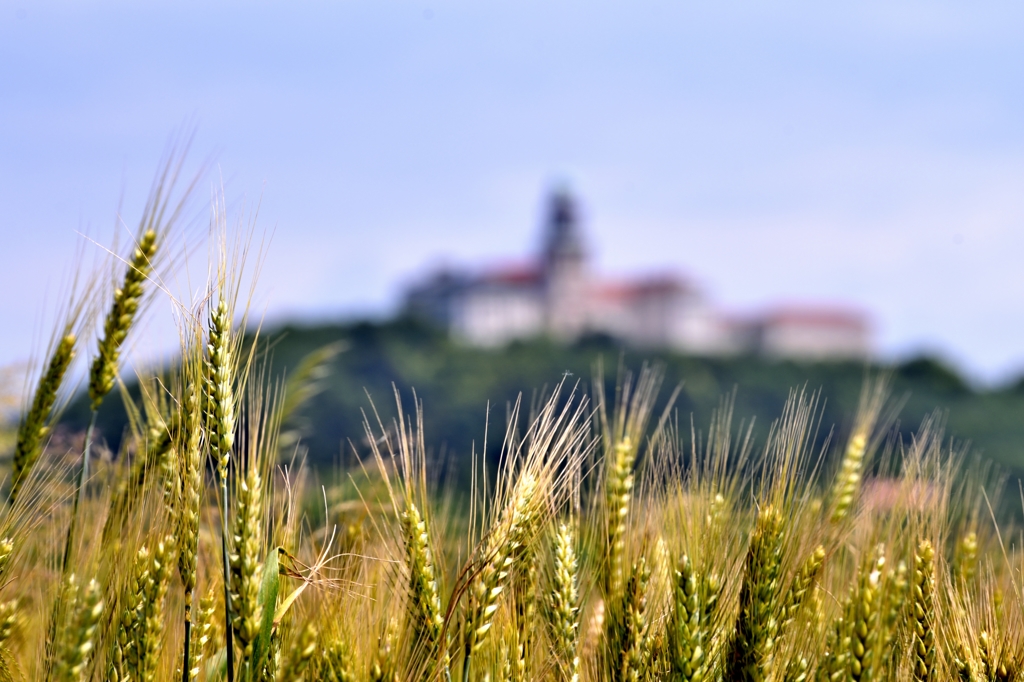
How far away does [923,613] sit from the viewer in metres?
2.21

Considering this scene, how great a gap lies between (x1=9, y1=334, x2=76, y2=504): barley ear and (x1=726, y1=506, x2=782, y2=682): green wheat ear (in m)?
1.61

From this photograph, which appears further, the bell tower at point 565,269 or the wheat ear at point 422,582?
the bell tower at point 565,269

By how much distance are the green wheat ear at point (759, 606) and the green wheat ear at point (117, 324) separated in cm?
150

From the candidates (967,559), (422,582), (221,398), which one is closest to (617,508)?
(422,582)

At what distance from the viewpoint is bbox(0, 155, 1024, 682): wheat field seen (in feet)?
6.22

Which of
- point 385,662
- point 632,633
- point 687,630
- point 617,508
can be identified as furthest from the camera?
point 617,508

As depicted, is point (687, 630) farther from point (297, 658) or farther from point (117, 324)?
point (117, 324)

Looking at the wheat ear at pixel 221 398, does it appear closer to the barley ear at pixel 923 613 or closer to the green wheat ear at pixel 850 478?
the barley ear at pixel 923 613

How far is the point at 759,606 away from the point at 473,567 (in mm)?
584

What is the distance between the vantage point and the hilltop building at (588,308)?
320 ft

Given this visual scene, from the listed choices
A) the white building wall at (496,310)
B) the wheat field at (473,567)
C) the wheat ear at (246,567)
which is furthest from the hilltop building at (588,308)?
the wheat ear at (246,567)

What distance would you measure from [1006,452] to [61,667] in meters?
19.7

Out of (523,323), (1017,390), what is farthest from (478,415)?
(523,323)

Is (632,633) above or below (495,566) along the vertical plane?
below
